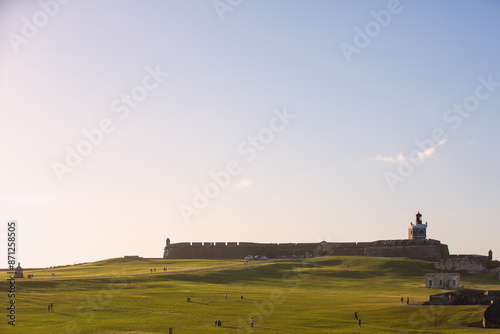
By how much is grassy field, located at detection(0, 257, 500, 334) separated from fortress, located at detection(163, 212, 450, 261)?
48.9 ft

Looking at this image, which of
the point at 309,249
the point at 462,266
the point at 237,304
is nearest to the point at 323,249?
the point at 309,249

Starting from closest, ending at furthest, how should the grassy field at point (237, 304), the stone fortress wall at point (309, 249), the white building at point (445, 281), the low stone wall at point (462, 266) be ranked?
the grassy field at point (237, 304)
the white building at point (445, 281)
the low stone wall at point (462, 266)
the stone fortress wall at point (309, 249)

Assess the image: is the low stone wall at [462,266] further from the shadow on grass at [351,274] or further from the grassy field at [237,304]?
the shadow on grass at [351,274]

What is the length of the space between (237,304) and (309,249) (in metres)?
54.3

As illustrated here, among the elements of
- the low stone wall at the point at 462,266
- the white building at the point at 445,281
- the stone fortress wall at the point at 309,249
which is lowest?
the white building at the point at 445,281

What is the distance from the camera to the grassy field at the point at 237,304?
42.9 m

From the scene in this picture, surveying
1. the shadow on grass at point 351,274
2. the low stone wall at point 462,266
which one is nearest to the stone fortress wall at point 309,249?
the low stone wall at point 462,266

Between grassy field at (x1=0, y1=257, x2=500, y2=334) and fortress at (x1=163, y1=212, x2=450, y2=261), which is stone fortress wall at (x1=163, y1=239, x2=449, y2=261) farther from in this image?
grassy field at (x1=0, y1=257, x2=500, y2=334)

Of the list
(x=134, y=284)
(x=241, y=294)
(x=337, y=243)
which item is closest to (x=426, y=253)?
(x=337, y=243)

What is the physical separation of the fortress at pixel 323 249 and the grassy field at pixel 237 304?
1491cm

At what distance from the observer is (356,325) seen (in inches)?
1746

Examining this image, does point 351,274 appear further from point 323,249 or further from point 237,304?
point 237,304

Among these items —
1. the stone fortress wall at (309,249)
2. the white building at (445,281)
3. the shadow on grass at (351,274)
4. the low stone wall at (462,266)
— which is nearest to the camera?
the white building at (445,281)

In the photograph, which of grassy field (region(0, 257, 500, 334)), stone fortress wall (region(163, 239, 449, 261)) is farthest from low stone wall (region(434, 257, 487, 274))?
stone fortress wall (region(163, 239, 449, 261))
